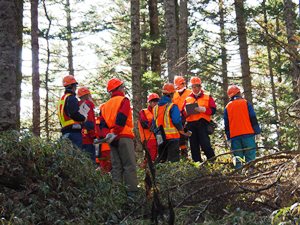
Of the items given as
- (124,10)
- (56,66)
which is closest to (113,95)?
(124,10)

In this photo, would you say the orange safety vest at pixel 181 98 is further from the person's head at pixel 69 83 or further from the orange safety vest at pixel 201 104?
the person's head at pixel 69 83

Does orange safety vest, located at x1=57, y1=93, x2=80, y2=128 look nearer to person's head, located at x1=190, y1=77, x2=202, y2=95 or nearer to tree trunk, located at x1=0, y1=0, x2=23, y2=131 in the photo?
tree trunk, located at x1=0, y1=0, x2=23, y2=131

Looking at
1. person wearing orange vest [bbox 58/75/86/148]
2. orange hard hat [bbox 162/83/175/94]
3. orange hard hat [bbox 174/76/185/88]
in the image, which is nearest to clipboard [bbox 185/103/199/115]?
orange hard hat [bbox 162/83/175/94]

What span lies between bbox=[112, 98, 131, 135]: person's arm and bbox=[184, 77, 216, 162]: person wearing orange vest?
3.12 meters

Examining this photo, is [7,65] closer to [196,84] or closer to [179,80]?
[196,84]

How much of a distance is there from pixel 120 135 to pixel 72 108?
150 cm

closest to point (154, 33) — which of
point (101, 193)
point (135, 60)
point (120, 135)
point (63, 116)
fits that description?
point (135, 60)

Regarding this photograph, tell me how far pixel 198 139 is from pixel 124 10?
61.7 ft

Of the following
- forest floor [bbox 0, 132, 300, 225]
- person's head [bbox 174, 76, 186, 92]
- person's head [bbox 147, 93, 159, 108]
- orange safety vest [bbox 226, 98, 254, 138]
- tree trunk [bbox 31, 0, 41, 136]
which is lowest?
forest floor [bbox 0, 132, 300, 225]

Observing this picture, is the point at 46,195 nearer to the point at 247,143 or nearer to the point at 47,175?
the point at 47,175

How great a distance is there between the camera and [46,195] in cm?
613

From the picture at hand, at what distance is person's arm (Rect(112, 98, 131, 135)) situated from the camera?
771cm

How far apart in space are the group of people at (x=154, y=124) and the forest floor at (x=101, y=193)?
1.00m

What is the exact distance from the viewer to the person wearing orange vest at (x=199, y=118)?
10.6m
